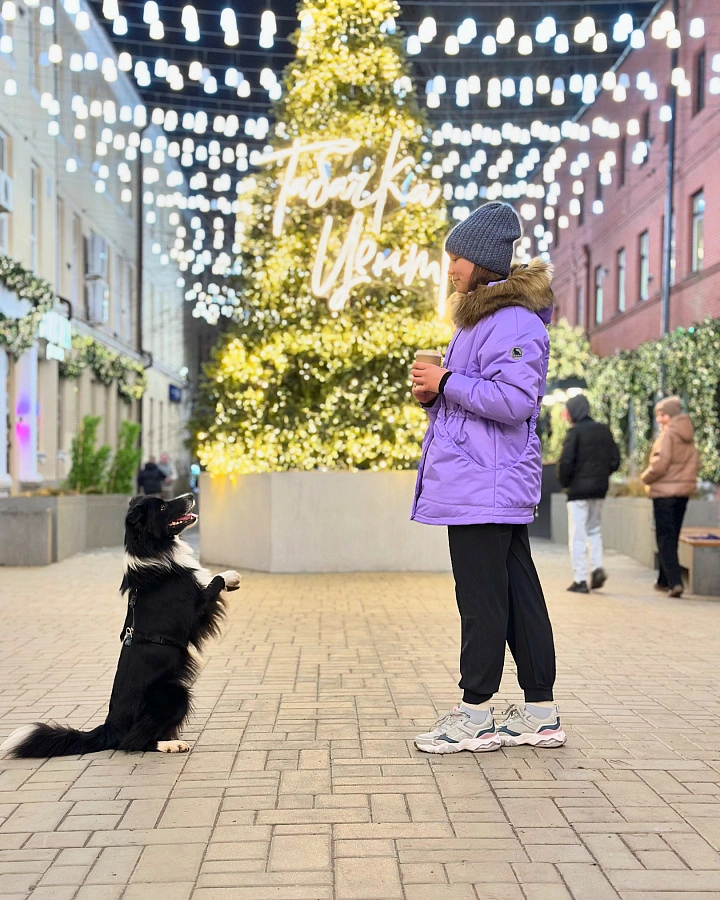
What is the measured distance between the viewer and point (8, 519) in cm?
1335

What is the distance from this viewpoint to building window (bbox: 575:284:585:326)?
35219mm

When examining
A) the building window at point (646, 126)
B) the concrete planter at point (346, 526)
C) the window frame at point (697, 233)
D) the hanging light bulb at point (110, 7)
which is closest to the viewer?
the concrete planter at point (346, 526)

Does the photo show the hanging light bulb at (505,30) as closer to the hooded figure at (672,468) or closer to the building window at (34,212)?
the hooded figure at (672,468)

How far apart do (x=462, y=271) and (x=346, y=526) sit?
25.3 feet

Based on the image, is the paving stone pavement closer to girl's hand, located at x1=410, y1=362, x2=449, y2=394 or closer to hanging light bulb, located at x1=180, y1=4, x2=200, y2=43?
girl's hand, located at x1=410, y1=362, x2=449, y2=394

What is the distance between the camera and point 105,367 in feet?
93.9

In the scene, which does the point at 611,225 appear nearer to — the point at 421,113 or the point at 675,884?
the point at 421,113

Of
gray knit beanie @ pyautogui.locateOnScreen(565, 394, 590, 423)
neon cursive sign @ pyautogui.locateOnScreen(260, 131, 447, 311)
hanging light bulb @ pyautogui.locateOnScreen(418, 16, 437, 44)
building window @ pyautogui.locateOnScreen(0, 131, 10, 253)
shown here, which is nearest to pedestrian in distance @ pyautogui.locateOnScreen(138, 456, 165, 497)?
building window @ pyautogui.locateOnScreen(0, 131, 10, 253)

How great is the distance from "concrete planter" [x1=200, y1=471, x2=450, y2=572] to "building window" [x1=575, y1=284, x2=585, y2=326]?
950 inches

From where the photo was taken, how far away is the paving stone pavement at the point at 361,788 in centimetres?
310

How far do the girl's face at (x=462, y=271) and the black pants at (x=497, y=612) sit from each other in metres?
1.00

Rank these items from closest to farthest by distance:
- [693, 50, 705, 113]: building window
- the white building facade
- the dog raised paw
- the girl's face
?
the dog raised paw < the girl's face < the white building facade < [693, 50, 705, 113]: building window

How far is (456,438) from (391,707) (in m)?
1.54

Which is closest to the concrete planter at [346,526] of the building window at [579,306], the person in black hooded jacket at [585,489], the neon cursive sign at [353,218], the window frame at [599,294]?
the person in black hooded jacket at [585,489]
